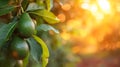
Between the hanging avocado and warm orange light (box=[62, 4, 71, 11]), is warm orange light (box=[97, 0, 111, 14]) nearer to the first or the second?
warm orange light (box=[62, 4, 71, 11])

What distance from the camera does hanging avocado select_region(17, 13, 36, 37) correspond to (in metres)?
1.30

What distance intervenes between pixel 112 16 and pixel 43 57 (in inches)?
155

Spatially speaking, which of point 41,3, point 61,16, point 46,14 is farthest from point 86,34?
point 46,14

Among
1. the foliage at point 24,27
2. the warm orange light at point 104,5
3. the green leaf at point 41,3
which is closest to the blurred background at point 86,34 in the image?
the warm orange light at point 104,5

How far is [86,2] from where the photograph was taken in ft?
12.8

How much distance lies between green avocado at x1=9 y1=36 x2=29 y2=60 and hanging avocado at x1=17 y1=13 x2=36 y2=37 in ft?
0.08

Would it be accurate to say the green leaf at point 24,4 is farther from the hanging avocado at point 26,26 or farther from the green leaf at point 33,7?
the hanging avocado at point 26,26

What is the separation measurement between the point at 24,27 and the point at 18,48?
0.22 feet

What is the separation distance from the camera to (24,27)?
51.2 inches

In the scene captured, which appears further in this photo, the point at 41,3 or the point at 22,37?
the point at 41,3

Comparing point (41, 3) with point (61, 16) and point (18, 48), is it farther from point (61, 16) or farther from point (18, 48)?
point (61, 16)

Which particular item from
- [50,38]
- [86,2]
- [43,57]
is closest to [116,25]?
[86,2]

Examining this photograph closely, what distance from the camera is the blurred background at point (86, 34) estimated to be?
124 inches

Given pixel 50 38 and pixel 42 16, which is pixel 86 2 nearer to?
pixel 50 38
